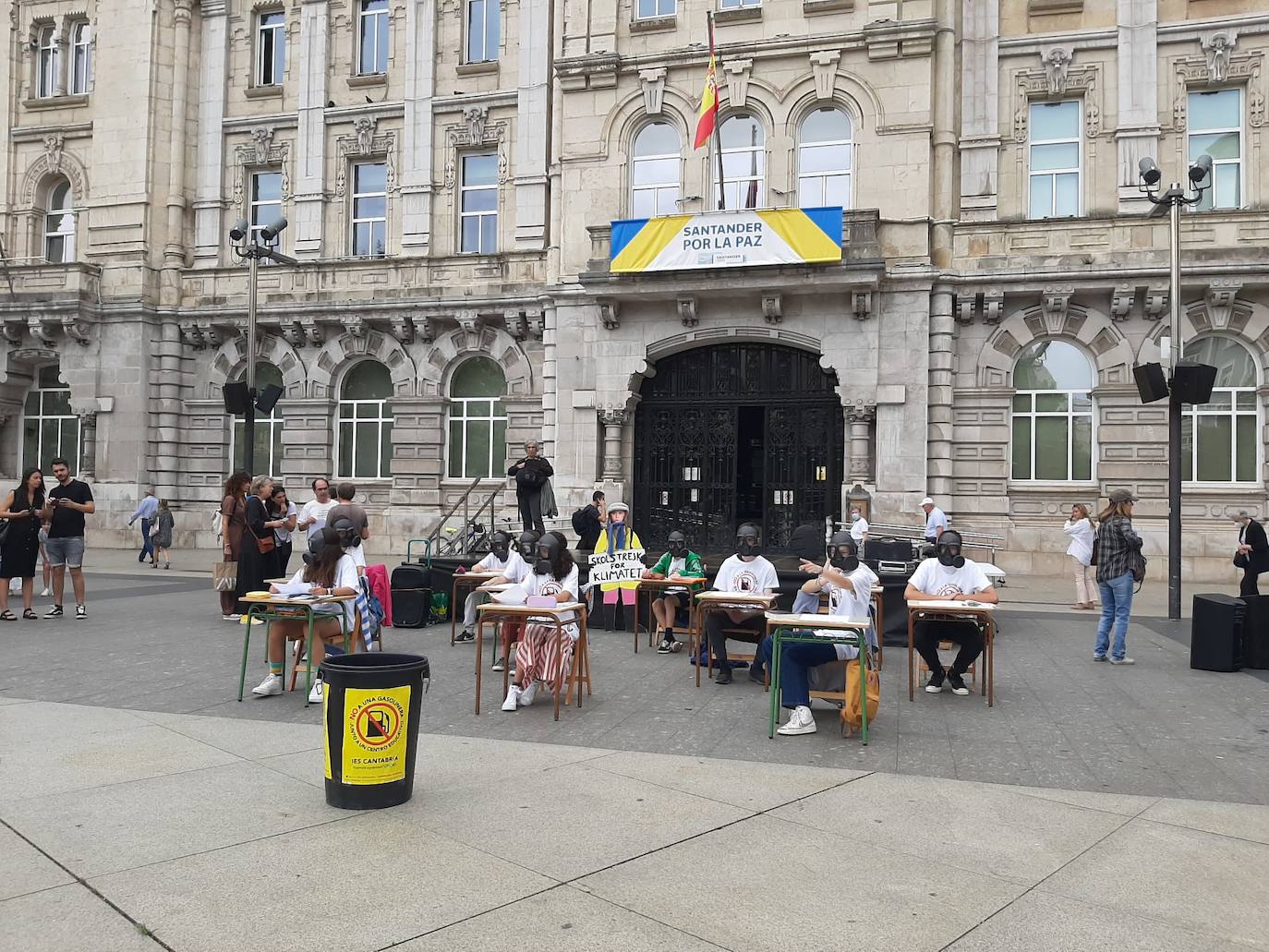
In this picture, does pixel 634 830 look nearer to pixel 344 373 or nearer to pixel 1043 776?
pixel 1043 776

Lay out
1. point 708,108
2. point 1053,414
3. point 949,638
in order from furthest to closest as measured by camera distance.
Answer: point 1053,414
point 708,108
point 949,638

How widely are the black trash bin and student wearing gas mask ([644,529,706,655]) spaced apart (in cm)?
583

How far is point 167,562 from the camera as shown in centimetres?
2155

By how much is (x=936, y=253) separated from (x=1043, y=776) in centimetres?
1601

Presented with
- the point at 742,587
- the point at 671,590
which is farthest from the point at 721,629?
the point at 671,590

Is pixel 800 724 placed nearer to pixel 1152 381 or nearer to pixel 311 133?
pixel 1152 381

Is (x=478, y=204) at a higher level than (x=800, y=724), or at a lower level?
higher

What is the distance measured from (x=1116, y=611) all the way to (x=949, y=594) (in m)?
3.17

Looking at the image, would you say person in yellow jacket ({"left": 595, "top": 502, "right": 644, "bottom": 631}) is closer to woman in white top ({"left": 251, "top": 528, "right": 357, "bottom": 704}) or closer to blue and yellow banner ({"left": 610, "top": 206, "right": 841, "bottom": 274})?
woman in white top ({"left": 251, "top": 528, "right": 357, "bottom": 704})

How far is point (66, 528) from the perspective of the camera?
511 inches

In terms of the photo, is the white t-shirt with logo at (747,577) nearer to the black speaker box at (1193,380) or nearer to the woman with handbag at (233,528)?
the woman with handbag at (233,528)

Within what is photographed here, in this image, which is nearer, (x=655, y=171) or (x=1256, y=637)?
(x=1256, y=637)

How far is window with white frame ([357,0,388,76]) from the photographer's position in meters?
25.4

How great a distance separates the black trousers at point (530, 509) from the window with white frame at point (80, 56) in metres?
21.4
